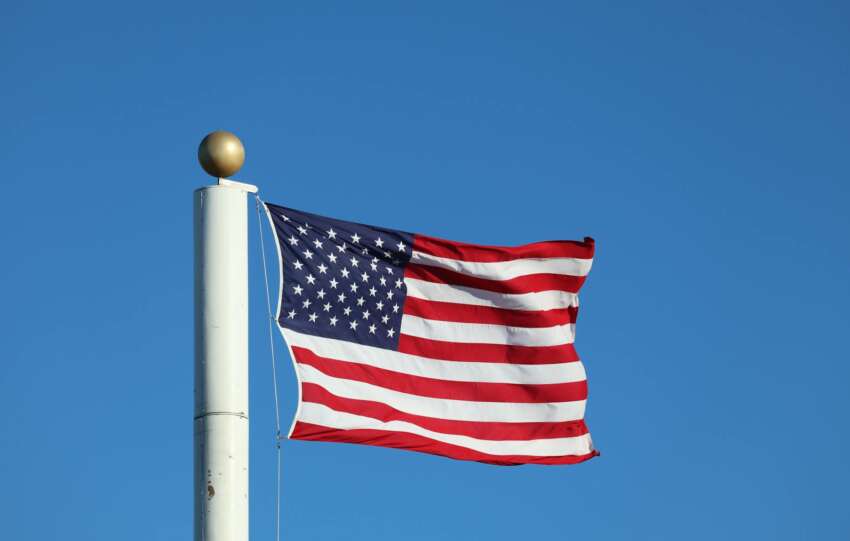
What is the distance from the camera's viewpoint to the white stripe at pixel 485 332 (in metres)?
18.1

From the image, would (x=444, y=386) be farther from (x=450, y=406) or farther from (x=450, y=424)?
(x=450, y=424)

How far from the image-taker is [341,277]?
55.9 feet

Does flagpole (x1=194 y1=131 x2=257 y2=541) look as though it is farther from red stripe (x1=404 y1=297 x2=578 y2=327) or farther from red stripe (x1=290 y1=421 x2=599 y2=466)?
red stripe (x1=404 y1=297 x2=578 y2=327)

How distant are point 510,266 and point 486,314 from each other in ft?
2.51

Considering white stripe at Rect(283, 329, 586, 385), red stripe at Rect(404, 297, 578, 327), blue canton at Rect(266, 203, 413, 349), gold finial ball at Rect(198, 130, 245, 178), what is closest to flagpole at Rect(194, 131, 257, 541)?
gold finial ball at Rect(198, 130, 245, 178)

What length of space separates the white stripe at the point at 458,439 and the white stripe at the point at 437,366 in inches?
28.1

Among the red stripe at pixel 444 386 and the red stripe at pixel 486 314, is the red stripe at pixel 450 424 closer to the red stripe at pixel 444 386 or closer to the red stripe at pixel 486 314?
the red stripe at pixel 444 386

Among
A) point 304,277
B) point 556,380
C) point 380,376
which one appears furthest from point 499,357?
point 304,277

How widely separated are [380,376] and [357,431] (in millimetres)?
986

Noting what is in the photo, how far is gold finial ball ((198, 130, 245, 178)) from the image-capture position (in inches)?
572

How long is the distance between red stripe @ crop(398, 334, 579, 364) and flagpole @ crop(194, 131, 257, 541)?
3865mm

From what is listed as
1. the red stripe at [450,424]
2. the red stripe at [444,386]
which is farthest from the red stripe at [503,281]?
Result: the red stripe at [450,424]
